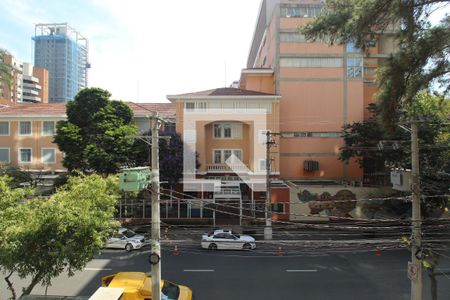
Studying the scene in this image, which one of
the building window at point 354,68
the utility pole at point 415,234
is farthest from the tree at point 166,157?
the utility pole at point 415,234

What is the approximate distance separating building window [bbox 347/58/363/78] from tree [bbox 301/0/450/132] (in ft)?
83.3

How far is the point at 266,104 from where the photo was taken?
3694cm

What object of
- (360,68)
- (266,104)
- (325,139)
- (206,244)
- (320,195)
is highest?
(360,68)

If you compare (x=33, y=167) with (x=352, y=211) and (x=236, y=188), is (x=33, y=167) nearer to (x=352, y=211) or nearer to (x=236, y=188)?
(x=236, y=188)

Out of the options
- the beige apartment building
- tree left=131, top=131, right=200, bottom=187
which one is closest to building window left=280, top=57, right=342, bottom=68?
the beige apartment building

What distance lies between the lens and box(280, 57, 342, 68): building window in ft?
127

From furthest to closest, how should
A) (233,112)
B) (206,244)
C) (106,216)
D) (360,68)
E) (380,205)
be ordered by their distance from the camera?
(360,68) < (233,112) < (380,205) < (206,244) < (106,216)

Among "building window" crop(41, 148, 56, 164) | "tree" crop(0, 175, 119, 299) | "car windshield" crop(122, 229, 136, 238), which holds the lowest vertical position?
"car windshield" crop(122, 229, 136, 238)

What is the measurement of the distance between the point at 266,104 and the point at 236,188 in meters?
7.87

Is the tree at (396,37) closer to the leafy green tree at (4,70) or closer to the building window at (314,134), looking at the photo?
the leafy green tree at (4,70)

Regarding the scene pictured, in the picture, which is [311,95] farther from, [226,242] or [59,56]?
[59,56]

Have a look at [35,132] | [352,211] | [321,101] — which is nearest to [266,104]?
[321,101]

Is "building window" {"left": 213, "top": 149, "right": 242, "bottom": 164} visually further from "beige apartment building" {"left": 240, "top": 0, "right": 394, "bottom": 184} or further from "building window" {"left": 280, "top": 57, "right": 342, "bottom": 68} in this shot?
"building window" {"left": 280, "top": 57, "right": 342, "bottom": 68}

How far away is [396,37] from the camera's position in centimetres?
1328
